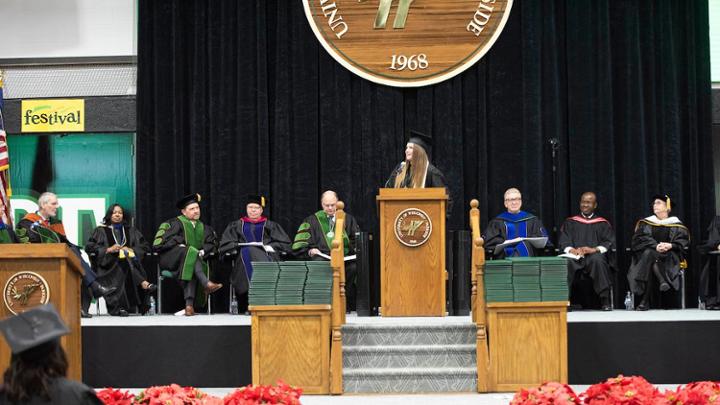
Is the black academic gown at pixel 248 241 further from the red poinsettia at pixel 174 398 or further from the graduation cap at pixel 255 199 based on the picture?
the red poinsettia at pixel 174 398

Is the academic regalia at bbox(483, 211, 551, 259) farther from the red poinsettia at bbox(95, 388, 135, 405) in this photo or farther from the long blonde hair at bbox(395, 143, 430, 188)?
the red poinsettia at bbox(95, 388, 135, 405)

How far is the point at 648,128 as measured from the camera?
1105 centimetres

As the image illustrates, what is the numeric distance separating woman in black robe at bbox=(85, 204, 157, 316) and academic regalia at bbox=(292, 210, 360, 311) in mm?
1438

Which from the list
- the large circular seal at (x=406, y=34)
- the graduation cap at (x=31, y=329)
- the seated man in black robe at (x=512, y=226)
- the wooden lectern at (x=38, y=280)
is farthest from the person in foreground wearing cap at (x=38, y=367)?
the large circular seal at (x=406, y=34)

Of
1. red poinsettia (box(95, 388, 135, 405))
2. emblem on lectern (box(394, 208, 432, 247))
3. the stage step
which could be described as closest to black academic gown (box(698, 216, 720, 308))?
emblem on lectern (box(394, 208, 432, 247))

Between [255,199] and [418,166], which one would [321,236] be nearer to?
[255,199]

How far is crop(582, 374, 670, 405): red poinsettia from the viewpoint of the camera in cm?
462

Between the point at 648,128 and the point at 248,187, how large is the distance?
4.20m

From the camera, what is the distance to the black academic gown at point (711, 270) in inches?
386

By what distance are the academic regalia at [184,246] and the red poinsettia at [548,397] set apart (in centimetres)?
570

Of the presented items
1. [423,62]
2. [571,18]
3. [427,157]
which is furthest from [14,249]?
[571,18]

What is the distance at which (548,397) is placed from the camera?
463cm

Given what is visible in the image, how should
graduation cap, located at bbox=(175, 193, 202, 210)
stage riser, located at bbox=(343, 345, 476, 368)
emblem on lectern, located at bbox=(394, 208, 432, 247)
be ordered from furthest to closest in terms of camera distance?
graduation cap, located at bbox=(175, 193, 202, 210), emblem on lectern, located at bbox=(394, 208, 432, 247), stage riser, located at bbox=(343, 345, 476, 368)

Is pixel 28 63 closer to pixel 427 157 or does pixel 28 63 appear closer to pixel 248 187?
pixel 248 187
